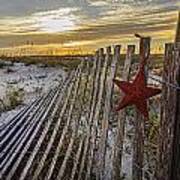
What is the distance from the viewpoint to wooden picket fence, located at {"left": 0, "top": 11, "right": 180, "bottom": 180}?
17.9 feet

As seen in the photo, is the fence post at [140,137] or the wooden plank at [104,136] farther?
the wooden plank at [104,136]

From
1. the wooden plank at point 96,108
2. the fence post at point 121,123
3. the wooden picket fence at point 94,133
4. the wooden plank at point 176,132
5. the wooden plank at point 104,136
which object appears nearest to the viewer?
the wooden plank at point 176,132

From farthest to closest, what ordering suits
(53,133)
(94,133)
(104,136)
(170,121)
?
(53,133) → (94,133) → (104,136) → (170,121)

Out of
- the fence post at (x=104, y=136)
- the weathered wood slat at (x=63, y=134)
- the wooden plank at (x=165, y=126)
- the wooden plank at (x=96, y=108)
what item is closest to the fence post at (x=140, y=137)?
the wooden plank at (x=165, y=126)

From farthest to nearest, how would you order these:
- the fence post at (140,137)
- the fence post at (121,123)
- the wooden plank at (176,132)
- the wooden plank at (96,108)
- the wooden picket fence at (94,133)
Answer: the wooden plank at (96,108) → the fence post at (121,123) → the fence post at (140,137) → the wooden picket fence at (94,133) → the wooden plank at (176,132)

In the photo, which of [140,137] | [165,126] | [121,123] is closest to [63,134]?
[121,123]

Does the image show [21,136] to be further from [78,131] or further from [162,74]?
[162,74]

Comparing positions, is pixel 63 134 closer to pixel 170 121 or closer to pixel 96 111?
pixel 96 111

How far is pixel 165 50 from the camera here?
17.8 ft

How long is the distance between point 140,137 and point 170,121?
1.24 ft

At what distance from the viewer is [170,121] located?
5422 mm

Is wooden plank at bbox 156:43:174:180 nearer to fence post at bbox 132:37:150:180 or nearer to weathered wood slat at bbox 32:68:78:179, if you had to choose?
fence post at bbox 132:37:150:180

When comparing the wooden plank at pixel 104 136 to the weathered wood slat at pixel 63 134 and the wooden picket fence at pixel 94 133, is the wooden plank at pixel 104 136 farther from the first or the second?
the weathered wood slat at pixel 63 134

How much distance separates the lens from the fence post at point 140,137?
558cm
